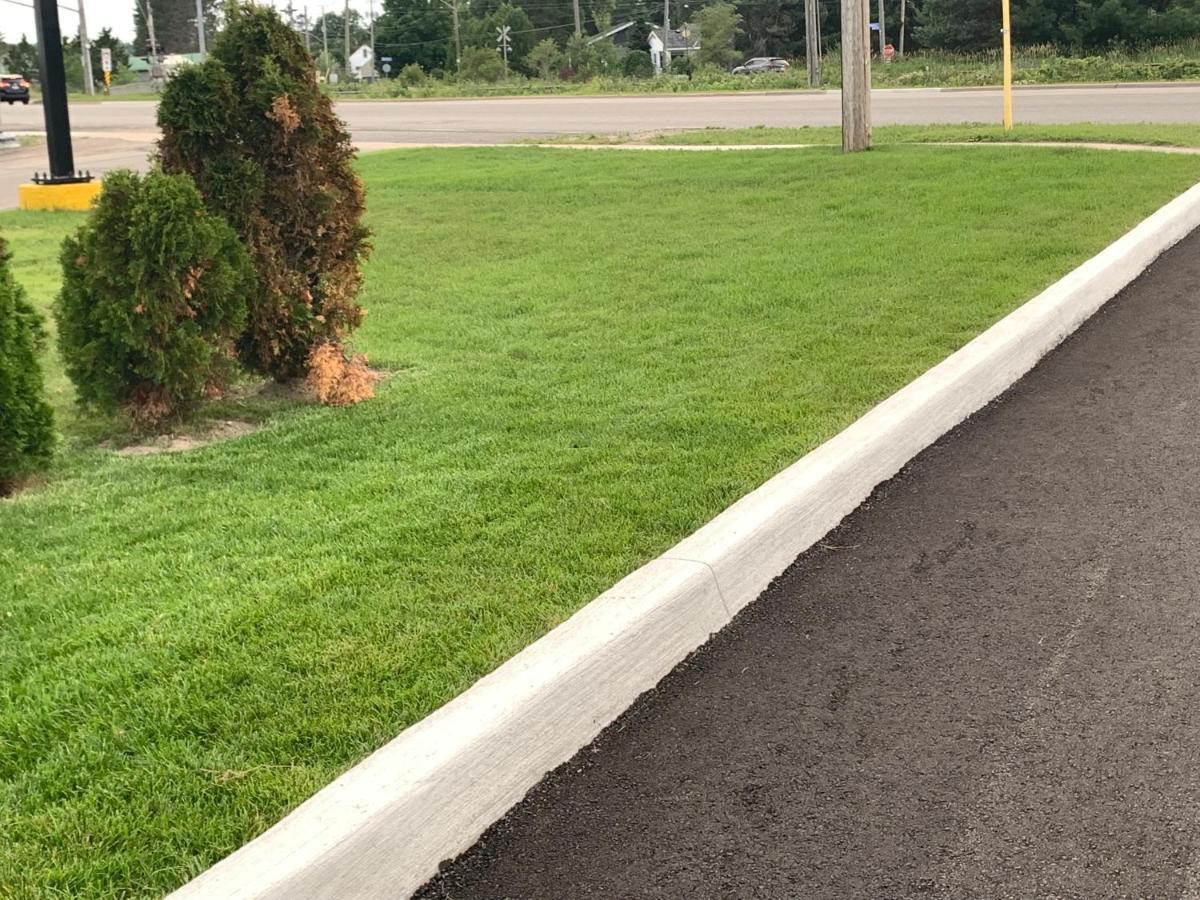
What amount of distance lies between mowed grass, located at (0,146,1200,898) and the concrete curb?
0.44 feet

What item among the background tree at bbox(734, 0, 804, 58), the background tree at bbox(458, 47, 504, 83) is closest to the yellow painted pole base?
the background tree at bbox(458, 47, 504, 83)

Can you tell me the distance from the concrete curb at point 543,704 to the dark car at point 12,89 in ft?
188

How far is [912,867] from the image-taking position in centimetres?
256

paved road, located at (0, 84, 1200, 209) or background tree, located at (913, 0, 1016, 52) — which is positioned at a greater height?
background tree, located at (913, 0, 1016, 52)

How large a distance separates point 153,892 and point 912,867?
1.46 meters

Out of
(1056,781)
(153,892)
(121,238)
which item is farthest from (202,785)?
(121,238)

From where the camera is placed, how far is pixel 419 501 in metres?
4.56

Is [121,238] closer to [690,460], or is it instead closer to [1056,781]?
[690,460]

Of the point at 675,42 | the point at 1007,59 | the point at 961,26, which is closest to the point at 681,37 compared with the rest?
the point at 675,42

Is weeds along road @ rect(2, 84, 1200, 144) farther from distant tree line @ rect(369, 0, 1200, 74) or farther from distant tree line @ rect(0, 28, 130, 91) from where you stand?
distant tree line @ rect(0, 28, 130, 91)

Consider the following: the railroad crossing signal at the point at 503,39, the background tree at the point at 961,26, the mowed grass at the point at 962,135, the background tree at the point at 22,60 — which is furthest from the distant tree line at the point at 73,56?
the mowed grass at the point at 962,135

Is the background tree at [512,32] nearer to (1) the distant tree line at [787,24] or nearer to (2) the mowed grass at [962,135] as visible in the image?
(1) the distant tree line at [787,24]

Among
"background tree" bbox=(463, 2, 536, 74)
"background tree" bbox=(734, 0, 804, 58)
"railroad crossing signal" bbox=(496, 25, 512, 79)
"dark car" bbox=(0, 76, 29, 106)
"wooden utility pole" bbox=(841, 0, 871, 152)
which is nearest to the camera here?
"wooden utility pole" bbox=(841, 0, 871, 152)

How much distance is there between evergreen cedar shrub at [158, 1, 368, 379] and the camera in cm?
572
